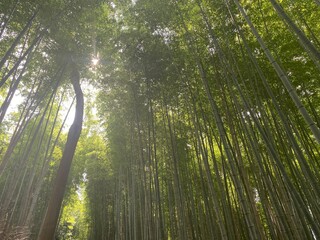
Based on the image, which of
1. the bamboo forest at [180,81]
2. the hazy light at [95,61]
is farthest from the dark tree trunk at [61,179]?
the hazy light at [95,61]

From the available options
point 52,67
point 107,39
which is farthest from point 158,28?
point 52,67

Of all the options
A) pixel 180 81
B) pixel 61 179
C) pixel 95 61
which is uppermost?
pixel 95 61

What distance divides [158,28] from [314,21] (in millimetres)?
2886

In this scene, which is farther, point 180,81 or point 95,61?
point 95,61

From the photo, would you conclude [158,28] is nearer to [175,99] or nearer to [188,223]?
[175,99]

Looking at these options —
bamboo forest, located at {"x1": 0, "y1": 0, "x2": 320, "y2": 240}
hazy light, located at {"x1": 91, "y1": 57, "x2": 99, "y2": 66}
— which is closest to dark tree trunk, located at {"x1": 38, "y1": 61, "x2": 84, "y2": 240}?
bamboo forest, located at {"x1": 0, "y1": 0, "x2": 320, "y2": 240}

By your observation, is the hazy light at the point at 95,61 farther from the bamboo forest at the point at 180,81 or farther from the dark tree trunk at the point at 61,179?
the dark tree trunk at the point at 61,179

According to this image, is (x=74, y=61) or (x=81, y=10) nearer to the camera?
(x=81, y=10)

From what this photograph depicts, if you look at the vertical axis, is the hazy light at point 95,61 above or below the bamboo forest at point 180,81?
above

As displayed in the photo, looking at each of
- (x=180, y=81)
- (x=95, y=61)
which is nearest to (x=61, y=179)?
(x=95, y=61)

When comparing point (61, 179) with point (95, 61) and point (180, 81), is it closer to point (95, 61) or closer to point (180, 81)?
point (95, 61)

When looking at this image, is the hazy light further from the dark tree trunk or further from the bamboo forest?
the dark tree trunk

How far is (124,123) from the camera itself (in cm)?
695

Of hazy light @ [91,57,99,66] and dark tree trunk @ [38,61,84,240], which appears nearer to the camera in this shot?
dark tree trunk @ [38,61,84,240]
